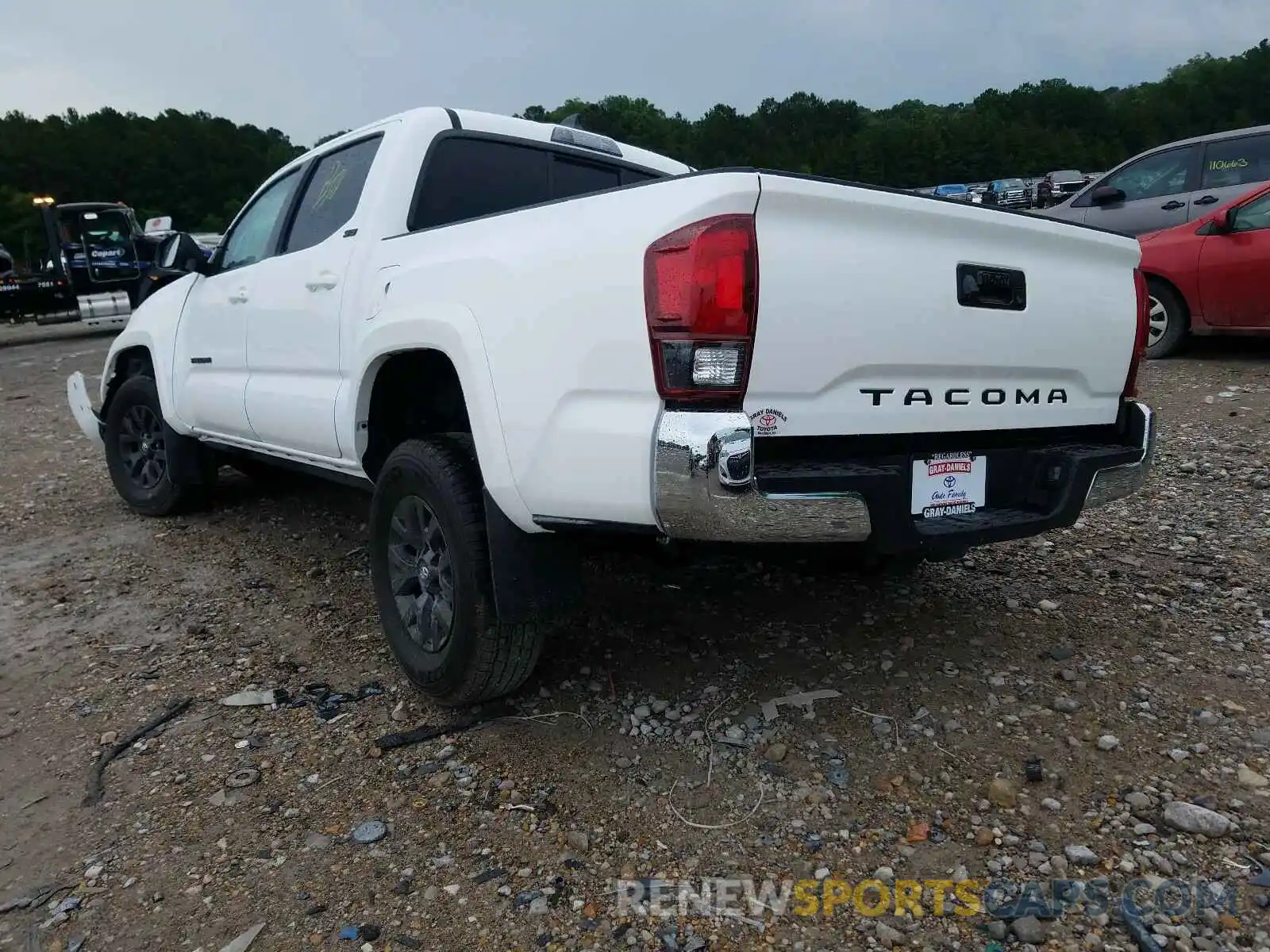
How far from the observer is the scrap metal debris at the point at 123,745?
2654mm

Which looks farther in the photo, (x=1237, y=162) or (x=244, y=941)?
(x=1237, y=162)

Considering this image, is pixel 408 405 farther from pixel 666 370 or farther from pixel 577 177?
pixel 666 370

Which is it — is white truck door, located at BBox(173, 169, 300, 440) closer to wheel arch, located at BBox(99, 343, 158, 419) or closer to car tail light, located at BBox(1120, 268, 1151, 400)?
wheel arch, located at BBox(99, 343, 158, 419)

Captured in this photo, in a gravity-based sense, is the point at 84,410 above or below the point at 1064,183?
below

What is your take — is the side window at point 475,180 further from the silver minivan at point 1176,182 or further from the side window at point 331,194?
the silver minivan at point 1176,182

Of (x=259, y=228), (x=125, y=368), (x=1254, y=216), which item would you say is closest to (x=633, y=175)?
(x=259, y=228)

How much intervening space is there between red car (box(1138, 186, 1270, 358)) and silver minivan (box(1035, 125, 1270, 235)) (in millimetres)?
1081

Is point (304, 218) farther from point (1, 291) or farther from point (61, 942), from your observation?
point (1, 291)

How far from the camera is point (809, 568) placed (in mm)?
3822

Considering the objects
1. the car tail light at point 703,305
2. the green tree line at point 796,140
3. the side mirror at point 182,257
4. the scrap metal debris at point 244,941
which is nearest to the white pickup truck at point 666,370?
the car tail light at point 703,305

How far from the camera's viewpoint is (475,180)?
3.57 meters

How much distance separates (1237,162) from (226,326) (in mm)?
8308

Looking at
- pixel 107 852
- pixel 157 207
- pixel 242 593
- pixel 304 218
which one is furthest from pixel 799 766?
pixel 157 207

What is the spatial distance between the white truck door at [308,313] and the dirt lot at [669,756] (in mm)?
823
